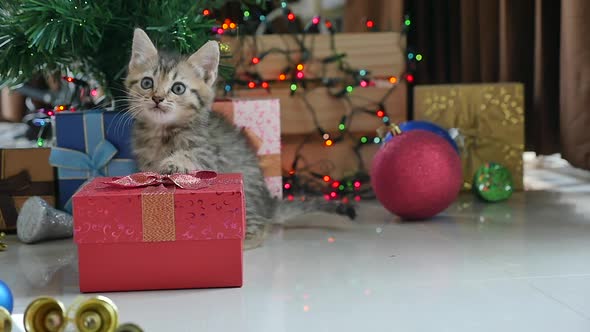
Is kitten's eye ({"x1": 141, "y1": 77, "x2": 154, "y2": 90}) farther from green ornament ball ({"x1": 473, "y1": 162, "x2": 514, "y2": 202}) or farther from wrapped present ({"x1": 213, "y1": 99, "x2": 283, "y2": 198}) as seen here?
green ornament ball ({"x1": 473, "y1": 162, "x2": 514, "y2": 202})

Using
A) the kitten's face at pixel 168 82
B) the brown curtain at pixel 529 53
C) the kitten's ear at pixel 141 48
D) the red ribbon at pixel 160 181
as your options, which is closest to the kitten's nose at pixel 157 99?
the kitten's face at pixel 168 82

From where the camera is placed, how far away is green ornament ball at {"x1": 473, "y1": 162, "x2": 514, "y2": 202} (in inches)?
82.2

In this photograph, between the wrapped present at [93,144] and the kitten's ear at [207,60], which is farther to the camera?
the wrapped present at [93,144]

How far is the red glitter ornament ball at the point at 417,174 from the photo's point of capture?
1.81 m

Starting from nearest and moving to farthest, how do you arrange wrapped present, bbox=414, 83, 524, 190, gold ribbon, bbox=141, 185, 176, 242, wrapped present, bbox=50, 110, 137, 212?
gold ribbon, bbox=141, 185, 176, 242 < wrapped present, bbox=50, 110, 137, 212 < wrapped present, bbox=414, 83, 524, 190

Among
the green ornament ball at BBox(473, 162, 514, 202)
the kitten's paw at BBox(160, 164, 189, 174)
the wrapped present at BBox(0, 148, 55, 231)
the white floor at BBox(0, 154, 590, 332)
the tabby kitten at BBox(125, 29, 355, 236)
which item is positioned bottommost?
the white floor at BBox(0, 154, 590, 332)

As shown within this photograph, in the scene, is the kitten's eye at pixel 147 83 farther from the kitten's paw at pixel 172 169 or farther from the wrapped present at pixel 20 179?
the wrapped present at pixel 20 179

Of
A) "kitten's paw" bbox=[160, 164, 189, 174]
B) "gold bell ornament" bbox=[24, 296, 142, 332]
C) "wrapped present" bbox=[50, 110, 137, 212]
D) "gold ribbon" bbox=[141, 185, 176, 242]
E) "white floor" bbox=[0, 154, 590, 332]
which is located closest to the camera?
"gold bell ornament" bbox=[24, 296, 142, 332]

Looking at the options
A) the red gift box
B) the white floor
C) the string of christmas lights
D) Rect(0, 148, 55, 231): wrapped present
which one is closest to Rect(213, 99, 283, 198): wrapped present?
the white floor

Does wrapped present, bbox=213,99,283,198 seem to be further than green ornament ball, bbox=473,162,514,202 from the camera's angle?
No

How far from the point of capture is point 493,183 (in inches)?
82.2

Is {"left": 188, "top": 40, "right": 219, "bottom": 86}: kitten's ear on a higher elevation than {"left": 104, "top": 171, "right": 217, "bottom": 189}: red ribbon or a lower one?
higher

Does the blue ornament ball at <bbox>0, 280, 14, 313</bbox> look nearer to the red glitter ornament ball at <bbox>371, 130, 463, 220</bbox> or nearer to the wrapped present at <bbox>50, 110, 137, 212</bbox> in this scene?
the wrapped present at <bbox>50, 110, 137, 212</bbox>

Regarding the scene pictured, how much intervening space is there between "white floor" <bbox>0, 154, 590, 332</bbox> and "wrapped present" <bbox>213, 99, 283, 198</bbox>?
19 centimetres
